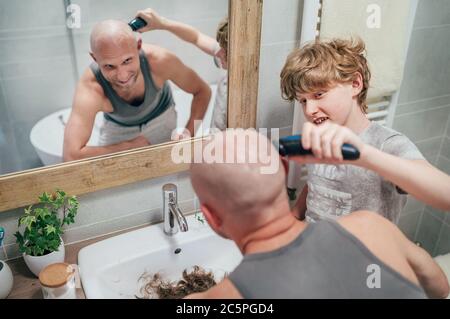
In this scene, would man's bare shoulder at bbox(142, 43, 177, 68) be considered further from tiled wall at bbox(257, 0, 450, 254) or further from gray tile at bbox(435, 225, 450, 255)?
gray tile at bbox(435, 225, 450, 255)

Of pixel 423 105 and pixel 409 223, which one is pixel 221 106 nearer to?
pixel 423 105

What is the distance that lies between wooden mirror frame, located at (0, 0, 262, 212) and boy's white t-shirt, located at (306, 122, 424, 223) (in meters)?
0.29

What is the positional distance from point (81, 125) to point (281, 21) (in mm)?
620

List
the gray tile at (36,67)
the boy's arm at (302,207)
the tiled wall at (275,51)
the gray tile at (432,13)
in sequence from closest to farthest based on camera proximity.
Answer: the gray tile at (36,67) < the tiled wall at (275,51) < the boy's arm at (302,207) < the gray tile at (432,13)

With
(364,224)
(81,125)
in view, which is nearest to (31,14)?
(81,125)

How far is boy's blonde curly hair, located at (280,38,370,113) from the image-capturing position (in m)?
1.08

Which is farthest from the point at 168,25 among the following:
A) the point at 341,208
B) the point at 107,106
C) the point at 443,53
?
the point at 443,53

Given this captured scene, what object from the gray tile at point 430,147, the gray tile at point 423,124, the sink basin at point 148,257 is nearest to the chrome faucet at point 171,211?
the sink basin at point 148,257

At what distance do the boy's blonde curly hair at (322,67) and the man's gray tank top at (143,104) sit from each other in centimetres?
33

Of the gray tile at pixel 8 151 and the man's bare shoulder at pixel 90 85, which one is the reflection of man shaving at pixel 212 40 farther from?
the gray tile at pixel 8 151

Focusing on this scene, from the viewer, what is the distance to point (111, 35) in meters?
1.04

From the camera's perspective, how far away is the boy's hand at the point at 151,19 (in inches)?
41.6
